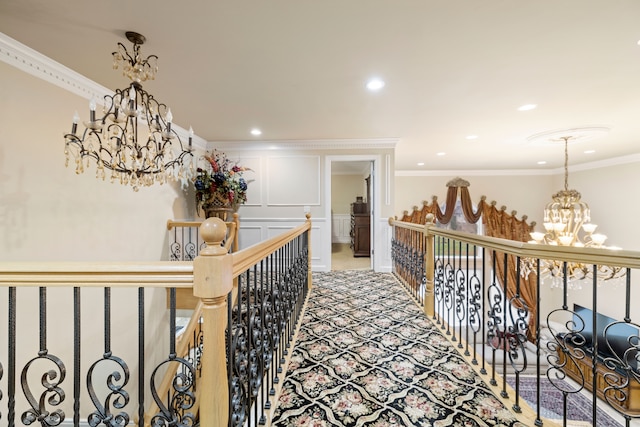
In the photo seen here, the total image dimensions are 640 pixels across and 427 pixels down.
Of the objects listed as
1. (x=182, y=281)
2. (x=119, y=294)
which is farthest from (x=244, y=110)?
(x=182, y=281)

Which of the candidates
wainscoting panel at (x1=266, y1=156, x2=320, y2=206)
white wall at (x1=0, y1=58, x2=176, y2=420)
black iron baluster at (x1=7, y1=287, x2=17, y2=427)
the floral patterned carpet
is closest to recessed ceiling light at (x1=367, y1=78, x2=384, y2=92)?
wainscoting panel at (x1=266, y1=156, x2=320, y2=206)

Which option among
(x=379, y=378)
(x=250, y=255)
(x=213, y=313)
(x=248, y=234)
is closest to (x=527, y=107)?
(x=379, y=378)

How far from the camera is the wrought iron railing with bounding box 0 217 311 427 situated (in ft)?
2.83

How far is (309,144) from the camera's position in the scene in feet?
14.9

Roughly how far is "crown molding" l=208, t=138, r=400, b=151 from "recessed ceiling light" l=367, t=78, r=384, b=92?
1.86 meters

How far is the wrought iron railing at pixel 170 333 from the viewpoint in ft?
2.83

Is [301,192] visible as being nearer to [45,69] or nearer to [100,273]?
[45,69]

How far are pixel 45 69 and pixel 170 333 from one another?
2.63 metres

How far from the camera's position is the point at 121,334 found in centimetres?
285

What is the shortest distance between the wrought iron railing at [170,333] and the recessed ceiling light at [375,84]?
1641 mm

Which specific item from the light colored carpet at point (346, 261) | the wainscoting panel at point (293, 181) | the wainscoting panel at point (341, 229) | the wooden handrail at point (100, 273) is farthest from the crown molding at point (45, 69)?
the wainscoting panel at point (341, 229)

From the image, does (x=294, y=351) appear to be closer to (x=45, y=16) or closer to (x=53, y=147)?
(x=53, y=147)

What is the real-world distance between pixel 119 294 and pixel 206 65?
249 cm

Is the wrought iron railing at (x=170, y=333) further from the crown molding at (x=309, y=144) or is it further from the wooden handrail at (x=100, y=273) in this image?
the crown molding at (x=309, y=144)
